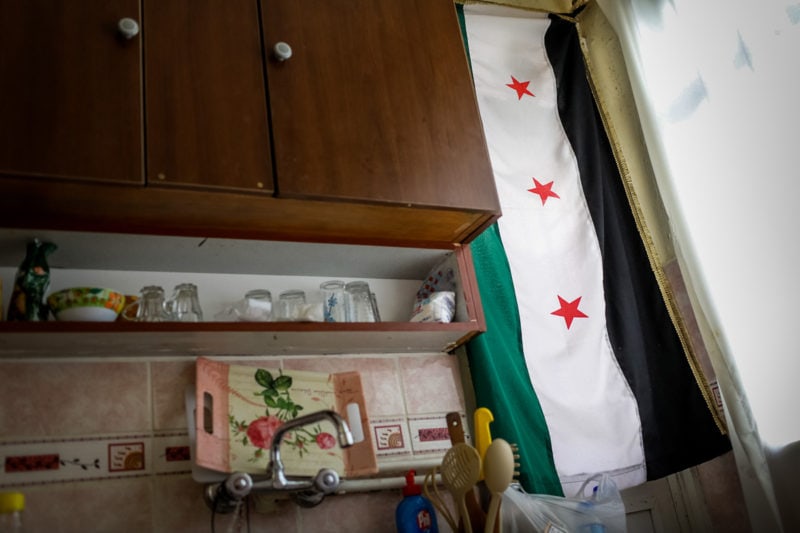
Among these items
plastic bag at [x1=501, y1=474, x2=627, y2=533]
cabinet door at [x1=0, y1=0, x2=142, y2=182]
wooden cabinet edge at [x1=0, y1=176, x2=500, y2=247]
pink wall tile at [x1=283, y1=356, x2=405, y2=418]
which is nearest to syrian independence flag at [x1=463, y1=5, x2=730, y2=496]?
plastic bag at [x1=501, y1=474, x2=627, y2=533]

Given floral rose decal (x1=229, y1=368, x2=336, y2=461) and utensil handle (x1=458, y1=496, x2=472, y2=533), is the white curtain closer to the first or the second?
utensil handle (x1=458, y1=496, x2=472, y2=533)

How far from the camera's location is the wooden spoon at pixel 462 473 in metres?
1.49

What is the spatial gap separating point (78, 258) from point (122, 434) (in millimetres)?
406

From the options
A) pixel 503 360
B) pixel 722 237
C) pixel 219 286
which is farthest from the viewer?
pixel 722 237

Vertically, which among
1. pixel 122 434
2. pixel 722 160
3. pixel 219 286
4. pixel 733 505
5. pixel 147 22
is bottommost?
pixel 733 505

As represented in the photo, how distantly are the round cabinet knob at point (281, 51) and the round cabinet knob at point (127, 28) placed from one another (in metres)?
0.30

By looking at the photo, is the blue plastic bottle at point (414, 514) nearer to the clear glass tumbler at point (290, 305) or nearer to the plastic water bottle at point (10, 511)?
the clear glass tumbler at point (290, 305)

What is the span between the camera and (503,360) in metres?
1.87

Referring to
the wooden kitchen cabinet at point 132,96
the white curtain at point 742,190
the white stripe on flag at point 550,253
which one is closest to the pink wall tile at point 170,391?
the wooden kitchen cabinet at point 132,96

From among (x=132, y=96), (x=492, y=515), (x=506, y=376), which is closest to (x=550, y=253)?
(x=506, y=376)

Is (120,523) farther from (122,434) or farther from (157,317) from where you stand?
(157,317)

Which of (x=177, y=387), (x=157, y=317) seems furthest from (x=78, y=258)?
(x=177, y=387)

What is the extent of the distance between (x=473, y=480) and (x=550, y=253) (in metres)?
0.89

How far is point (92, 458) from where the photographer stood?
144cm
